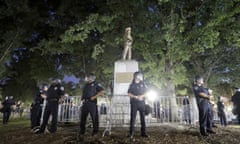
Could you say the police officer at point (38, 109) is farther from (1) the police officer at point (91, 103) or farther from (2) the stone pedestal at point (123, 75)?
(2) the stone pedestal at point (123, 75)

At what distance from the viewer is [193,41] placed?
35.2ft

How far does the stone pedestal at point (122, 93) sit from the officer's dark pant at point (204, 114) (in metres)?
2.75

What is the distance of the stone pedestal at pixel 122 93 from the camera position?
23.4ft

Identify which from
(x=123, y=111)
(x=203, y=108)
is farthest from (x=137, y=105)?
(x=203, y=108)

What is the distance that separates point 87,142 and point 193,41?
917cm

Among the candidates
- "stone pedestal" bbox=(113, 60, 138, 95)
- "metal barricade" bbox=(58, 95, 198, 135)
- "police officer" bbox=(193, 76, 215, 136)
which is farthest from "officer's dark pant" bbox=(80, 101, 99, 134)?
"police officer" bbox=(193, 76, 215, 136)

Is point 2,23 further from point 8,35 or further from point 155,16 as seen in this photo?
point 155,16

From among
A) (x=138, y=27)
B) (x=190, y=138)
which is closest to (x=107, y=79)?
(x=138, y=27)

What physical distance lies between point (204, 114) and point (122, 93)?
130 inches

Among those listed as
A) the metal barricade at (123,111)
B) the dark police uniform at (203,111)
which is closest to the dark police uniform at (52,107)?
the metal barricade at (123,111)

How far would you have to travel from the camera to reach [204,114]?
560 cm

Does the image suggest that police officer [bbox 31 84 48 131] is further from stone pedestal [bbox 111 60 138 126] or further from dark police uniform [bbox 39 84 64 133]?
stone pedestal [bbox 111 60 138 126]

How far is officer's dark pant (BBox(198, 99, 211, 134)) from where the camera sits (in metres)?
5.49

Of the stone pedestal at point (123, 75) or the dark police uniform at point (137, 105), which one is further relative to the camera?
the stone pedestal at point (123, 75)
